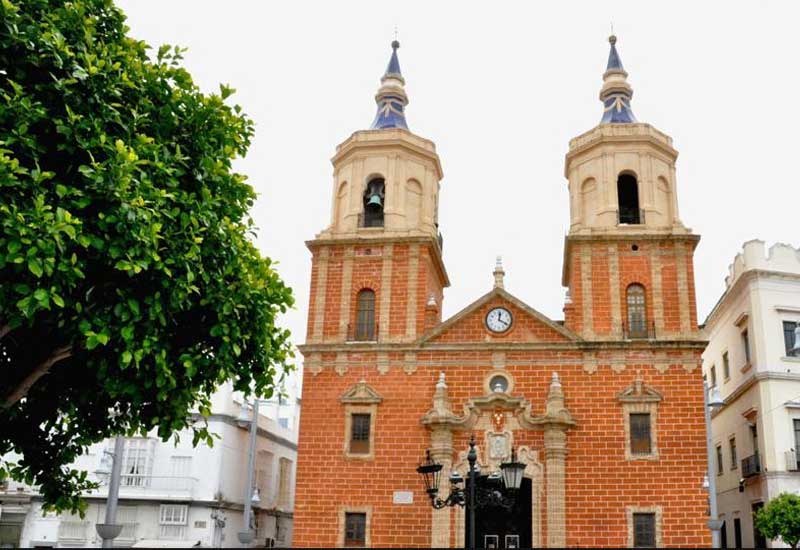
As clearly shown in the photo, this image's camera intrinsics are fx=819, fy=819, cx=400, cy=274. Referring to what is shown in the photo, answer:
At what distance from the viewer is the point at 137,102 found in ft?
33.8

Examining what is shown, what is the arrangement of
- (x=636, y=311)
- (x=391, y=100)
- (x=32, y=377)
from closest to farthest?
1. (x=32, y=377)
2. (x=636, y=311)
3. (x=391, y=100)

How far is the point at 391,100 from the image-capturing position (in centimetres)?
2925

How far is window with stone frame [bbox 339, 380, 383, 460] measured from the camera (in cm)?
2406

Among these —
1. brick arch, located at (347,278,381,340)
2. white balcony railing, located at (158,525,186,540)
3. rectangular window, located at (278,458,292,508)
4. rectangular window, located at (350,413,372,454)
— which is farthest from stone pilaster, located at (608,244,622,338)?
rectangular window, located at (278,458,292,508)

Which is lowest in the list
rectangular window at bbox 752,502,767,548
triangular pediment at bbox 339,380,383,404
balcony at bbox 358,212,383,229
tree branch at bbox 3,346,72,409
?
rectangular window at bbox 752,502,767,548

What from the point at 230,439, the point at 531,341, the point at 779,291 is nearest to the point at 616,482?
the point at 531,341

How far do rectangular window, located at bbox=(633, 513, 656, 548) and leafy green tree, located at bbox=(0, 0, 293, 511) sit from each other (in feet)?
48.2

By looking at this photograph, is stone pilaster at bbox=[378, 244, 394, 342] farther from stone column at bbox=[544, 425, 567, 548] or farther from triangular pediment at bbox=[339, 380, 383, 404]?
stone column at bbox=[544, 425, 567, 548]

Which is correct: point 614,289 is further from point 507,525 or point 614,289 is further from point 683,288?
point 507,525

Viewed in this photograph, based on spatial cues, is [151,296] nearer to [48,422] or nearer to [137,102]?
[137,102]

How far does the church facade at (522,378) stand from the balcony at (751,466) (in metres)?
3.48

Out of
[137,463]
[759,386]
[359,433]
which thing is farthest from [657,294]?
[137,463]

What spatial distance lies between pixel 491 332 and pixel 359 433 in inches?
196

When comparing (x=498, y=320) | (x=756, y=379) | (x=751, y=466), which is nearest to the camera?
(x=498, y=320)
